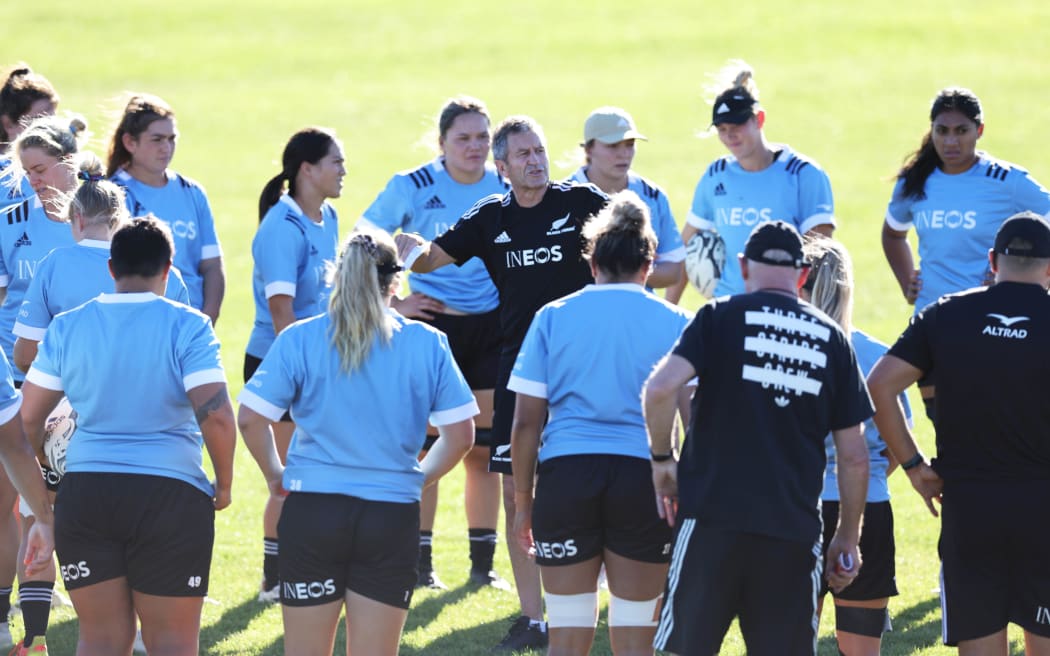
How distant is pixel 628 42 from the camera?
38.0 meters

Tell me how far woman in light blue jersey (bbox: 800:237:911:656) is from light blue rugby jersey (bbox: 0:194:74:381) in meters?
4.03

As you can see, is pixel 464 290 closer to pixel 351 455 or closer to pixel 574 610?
pixel 574 610

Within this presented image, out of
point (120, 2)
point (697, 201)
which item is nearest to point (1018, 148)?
point (697, 201)

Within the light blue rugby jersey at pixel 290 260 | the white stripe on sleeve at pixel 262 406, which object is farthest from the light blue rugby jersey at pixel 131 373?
the light blue rugby jersey at pixel 290 260

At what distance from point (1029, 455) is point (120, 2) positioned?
41946mm

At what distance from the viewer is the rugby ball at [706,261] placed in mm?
8703

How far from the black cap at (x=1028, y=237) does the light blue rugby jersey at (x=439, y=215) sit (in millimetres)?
3711

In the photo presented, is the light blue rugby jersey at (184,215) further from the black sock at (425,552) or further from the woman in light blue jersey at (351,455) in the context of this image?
the woman in light blue jersey at (351,455)

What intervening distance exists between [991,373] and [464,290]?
3900mm

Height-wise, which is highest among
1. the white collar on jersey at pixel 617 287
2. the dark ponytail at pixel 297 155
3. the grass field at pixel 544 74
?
the grass field at pixel 544 74

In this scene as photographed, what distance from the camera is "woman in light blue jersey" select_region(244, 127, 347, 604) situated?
26.0ft

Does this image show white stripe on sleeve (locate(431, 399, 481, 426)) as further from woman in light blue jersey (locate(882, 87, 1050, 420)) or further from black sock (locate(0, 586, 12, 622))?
woman in light blue jersey (locate(882, 87, 1050, 420))

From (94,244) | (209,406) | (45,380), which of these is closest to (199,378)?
(209,406)

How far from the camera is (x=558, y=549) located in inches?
224
